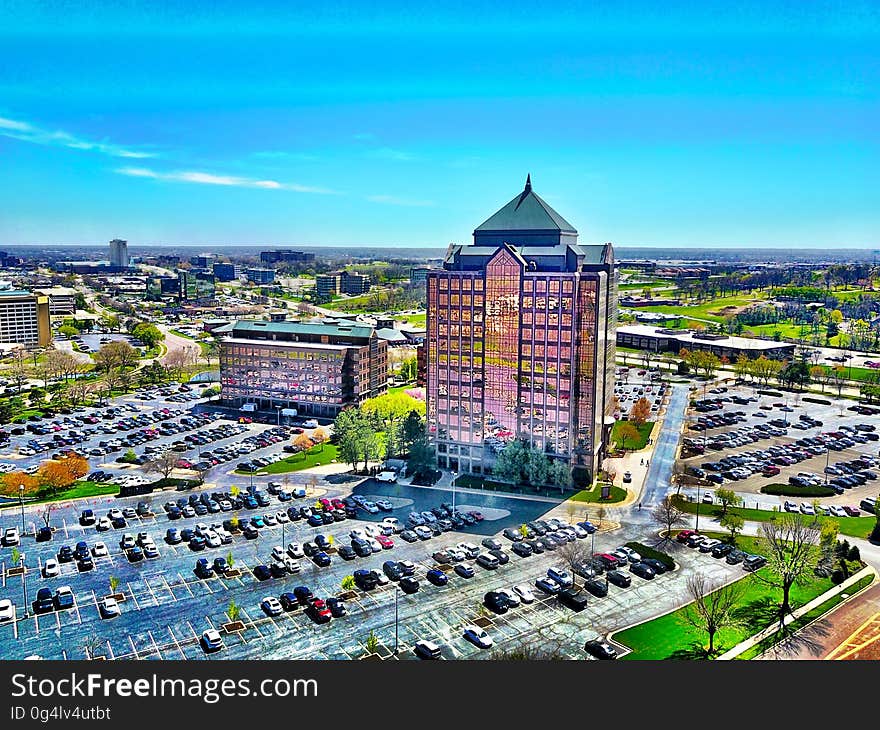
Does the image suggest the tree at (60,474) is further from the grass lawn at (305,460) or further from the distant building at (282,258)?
the distant building at (282,258)

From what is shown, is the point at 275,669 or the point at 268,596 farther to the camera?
Answer: the point at 268,596

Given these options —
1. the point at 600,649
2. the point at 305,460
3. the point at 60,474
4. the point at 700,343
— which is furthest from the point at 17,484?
the point at 700,343

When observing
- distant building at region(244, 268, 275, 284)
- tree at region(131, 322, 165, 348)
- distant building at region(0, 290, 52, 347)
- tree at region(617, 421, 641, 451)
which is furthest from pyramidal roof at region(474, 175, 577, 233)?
distant building at region(244, 268, 275, 284)

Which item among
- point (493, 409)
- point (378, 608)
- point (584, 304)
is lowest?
point (378, 608)

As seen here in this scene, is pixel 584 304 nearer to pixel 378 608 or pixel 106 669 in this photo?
pixel 378 608

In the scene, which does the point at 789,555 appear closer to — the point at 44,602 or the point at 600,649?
the point at 600,649

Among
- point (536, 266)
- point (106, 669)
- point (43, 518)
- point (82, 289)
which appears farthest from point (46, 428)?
point (82, 289)

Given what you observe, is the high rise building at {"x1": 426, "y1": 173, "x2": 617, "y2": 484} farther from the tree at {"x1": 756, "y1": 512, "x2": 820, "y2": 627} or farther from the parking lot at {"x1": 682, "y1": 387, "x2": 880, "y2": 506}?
the tree at {"x1": 756, "y1": 512, "x2": 820, "y2": 627}
